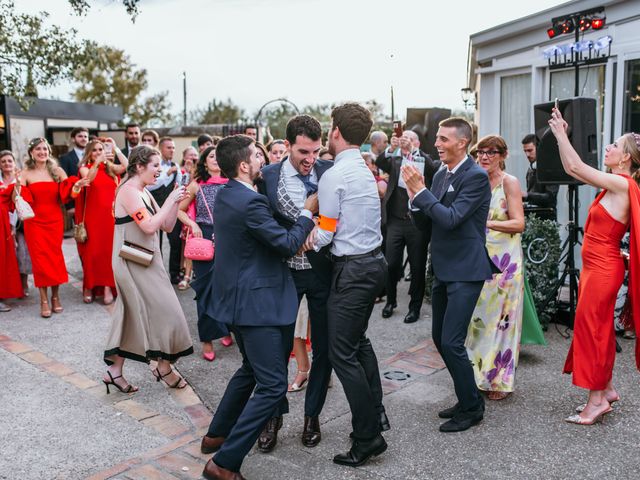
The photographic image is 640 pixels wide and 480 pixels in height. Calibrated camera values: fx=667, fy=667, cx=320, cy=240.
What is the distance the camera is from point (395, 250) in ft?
23.6

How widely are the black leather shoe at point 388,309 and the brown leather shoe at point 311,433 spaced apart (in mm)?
3070

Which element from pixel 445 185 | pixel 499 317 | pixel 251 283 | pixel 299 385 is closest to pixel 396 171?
pixel 499 317

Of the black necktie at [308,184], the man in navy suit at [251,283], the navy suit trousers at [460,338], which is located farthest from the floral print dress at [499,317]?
the man in navy suit at [251,283]

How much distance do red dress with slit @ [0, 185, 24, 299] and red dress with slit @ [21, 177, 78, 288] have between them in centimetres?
45

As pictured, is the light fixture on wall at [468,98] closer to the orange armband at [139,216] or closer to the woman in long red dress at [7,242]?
the woman in long red dress at [7,242]

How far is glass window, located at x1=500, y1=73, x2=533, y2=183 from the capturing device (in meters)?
9.65

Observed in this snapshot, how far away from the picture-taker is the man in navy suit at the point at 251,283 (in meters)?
3.39

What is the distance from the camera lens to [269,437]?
3951mm

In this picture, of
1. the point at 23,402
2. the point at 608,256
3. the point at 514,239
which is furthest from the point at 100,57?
the point at 608,256

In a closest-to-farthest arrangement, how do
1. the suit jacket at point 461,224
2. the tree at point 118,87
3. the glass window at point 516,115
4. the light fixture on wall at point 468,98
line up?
the suit jacket at point 461,224 < the glass window at point 516,115 < the light fixture on wall at point 468,98 < the tree at point 118,87

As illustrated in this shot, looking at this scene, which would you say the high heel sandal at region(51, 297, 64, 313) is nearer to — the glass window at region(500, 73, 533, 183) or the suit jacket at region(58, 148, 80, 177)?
the suit jacket at region(58, 148, 80, 177)

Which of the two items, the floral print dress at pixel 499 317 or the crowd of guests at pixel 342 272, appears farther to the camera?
the floral print dress at pixel 499 317

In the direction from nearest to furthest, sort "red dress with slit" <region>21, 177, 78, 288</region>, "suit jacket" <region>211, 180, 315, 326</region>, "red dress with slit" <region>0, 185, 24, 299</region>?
"suit jacket" <region>211, 180, 315, 326</region> → "red dress with slit" <region>21, 177, 78, 288</region> → "red dress with slit" <region>0, 185, 24, 299</region>

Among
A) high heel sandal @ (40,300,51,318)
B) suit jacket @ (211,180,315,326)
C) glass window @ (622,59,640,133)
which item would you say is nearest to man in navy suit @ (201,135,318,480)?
suit jacket @ (211,180,315,326)
